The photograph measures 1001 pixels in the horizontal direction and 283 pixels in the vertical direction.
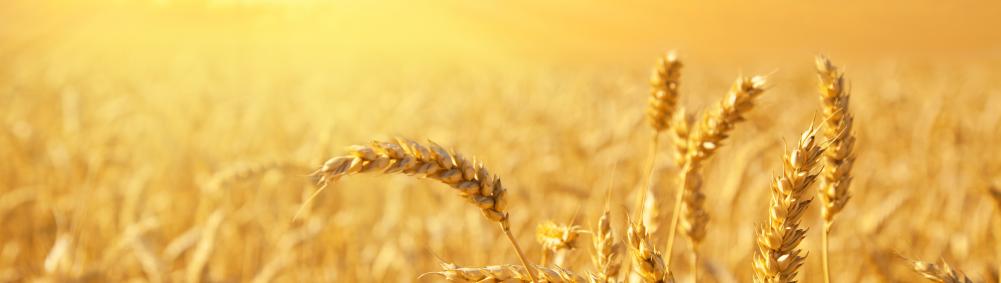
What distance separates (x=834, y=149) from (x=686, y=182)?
0.88 ft

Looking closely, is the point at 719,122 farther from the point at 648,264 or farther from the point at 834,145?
the point at 648,264

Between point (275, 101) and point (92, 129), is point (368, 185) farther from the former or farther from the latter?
point (275, 101)

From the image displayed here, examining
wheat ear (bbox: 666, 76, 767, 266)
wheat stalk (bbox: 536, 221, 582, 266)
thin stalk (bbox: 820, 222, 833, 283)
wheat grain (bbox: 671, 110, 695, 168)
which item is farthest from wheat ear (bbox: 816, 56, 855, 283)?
wheat stalk (bbox: 536, 221, 582, 266)

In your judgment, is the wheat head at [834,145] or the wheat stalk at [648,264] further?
the wheat head at [834,145]

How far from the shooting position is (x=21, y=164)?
11.9 ft

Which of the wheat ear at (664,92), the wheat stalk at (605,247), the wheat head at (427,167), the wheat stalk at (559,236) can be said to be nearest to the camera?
the wheat head at (427,167)

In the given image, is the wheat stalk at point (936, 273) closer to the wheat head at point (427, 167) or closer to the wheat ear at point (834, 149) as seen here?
the wheat ear at point (834, 149)

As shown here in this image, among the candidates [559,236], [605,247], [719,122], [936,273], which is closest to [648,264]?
[605,247]

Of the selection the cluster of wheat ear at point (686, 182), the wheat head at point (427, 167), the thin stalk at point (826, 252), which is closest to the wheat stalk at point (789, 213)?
the cluster of wheat ear at point (686, 182)

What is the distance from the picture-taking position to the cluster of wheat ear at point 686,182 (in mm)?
761

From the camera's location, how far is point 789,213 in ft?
2.68

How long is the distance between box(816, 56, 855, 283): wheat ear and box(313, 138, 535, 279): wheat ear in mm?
519

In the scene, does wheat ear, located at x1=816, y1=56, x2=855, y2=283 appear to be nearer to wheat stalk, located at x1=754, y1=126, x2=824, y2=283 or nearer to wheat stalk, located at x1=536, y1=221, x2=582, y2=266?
wheat stalk, located at x1=754, y1=126, x2=824, y2=283

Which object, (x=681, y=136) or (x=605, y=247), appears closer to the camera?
(x=605, y=247)
